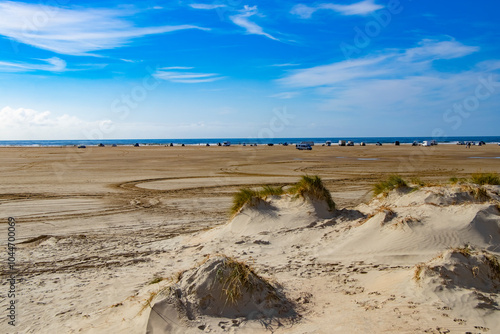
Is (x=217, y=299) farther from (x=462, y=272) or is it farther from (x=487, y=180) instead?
(x=487, y=180)

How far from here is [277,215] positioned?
8.89 m

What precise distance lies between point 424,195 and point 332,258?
3723 millimetres

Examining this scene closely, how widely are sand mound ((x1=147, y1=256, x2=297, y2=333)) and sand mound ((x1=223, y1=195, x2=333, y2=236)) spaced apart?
11.5ft

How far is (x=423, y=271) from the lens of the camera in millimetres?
5062

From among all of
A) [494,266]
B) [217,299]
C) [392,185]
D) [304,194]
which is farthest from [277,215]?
[494,266]

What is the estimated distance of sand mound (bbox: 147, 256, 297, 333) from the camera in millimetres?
4430

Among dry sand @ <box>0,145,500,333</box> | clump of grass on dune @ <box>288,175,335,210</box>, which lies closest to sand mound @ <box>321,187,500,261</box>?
dry sand @ <box>0,145,500,333</box>

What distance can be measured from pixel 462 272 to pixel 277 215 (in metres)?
4.45

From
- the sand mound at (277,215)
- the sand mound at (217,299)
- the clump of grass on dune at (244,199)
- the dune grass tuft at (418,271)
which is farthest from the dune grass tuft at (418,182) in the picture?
the sand mound at (217,299)

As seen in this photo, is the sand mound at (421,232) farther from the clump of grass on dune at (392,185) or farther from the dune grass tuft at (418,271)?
the clump of grass on dune at (392,185)

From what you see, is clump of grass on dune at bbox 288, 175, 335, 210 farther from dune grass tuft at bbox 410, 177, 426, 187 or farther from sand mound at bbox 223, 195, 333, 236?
dune grass tuft at bbox 410, 177, 426, 187

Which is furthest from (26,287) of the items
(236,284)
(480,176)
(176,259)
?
(480,176)

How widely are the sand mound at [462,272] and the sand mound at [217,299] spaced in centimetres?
189

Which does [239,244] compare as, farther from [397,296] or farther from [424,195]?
[424,195]
